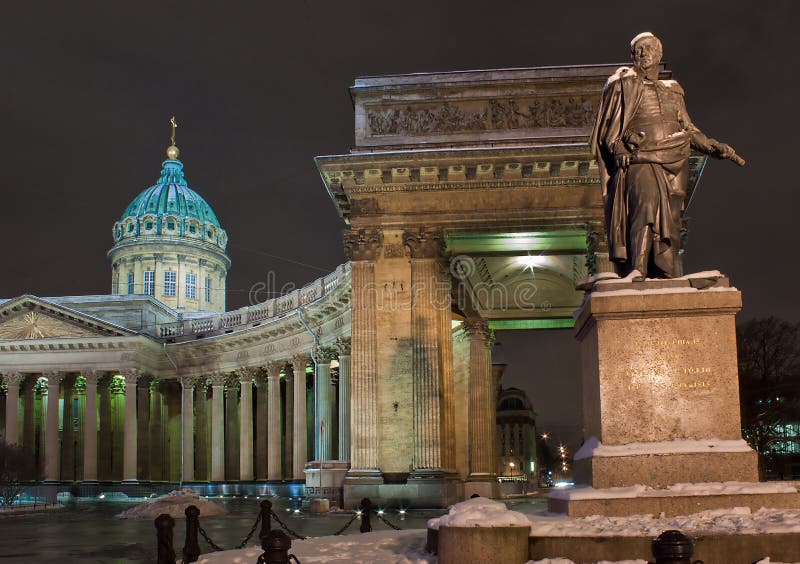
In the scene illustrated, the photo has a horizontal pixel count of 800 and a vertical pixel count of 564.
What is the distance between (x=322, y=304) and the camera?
50.8m

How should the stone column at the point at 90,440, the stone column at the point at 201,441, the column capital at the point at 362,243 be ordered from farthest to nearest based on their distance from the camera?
1. the stone column at the point at 201,441
2. the stone column at the point at 90,440
3. the column capital at the point at 362,243

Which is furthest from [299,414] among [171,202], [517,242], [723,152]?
[171,202]

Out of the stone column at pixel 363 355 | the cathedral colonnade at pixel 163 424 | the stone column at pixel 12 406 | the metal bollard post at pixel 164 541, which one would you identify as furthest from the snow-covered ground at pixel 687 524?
the stone column at pixel 12 406

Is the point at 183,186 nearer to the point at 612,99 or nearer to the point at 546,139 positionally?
the point at 546,139

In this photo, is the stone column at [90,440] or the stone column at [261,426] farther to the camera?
the stone column at [90,440]

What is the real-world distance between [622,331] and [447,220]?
21.8m

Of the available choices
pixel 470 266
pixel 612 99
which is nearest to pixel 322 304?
pixel 470 266

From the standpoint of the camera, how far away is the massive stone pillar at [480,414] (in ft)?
128

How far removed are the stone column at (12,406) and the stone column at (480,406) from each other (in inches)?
1530

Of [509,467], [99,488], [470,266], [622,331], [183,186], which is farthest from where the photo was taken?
[509,467]

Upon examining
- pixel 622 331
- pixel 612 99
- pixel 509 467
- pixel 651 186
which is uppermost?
pixel 612 99

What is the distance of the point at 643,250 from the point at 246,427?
54910 mm

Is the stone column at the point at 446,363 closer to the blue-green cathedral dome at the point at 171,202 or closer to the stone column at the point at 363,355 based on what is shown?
the stone column at the point at 363,355

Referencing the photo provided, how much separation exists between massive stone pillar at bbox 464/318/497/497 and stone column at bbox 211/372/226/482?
28.3 metres
